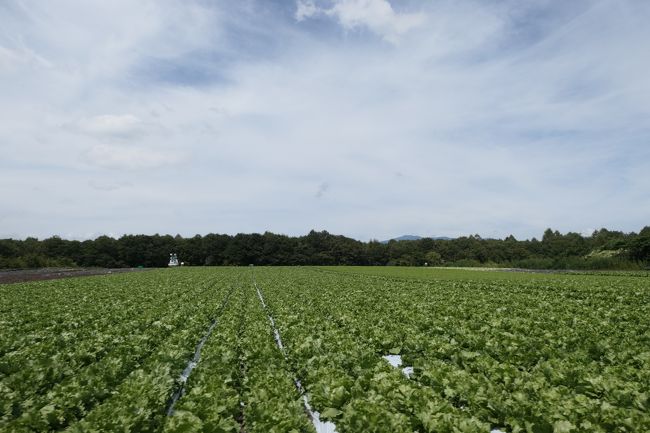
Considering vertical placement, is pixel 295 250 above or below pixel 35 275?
above

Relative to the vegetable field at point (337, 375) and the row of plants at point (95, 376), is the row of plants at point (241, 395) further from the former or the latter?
the row of plants at point (95, 376)

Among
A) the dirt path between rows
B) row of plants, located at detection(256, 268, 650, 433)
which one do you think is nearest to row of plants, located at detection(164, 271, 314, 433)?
row of plants, located at detection(256, 268, 650, 433)

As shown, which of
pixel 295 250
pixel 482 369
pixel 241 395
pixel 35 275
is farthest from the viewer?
pixel 295 250

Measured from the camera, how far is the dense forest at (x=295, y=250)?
4756 inches

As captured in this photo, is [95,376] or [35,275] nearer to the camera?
[95,376]

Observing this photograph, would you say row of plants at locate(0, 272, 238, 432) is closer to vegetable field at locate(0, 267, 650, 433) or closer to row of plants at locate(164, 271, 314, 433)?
vegetable field at locate(0, 267, 650, 433)

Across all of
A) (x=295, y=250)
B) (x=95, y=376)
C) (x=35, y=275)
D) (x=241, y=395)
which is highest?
(x=295, y=250)

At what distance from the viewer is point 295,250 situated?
431 ft

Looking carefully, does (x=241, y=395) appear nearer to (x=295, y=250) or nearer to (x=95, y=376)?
(x=95, y=376)

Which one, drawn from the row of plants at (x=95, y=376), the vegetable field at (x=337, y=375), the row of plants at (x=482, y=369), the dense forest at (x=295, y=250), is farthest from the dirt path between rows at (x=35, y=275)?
the row of plants at (x=482, y=369)

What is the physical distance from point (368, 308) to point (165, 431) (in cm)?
1535

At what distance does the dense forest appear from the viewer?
12081 centimetres

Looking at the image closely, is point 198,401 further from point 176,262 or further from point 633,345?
point 176,262

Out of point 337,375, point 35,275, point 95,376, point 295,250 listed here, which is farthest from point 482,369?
point 295,250
